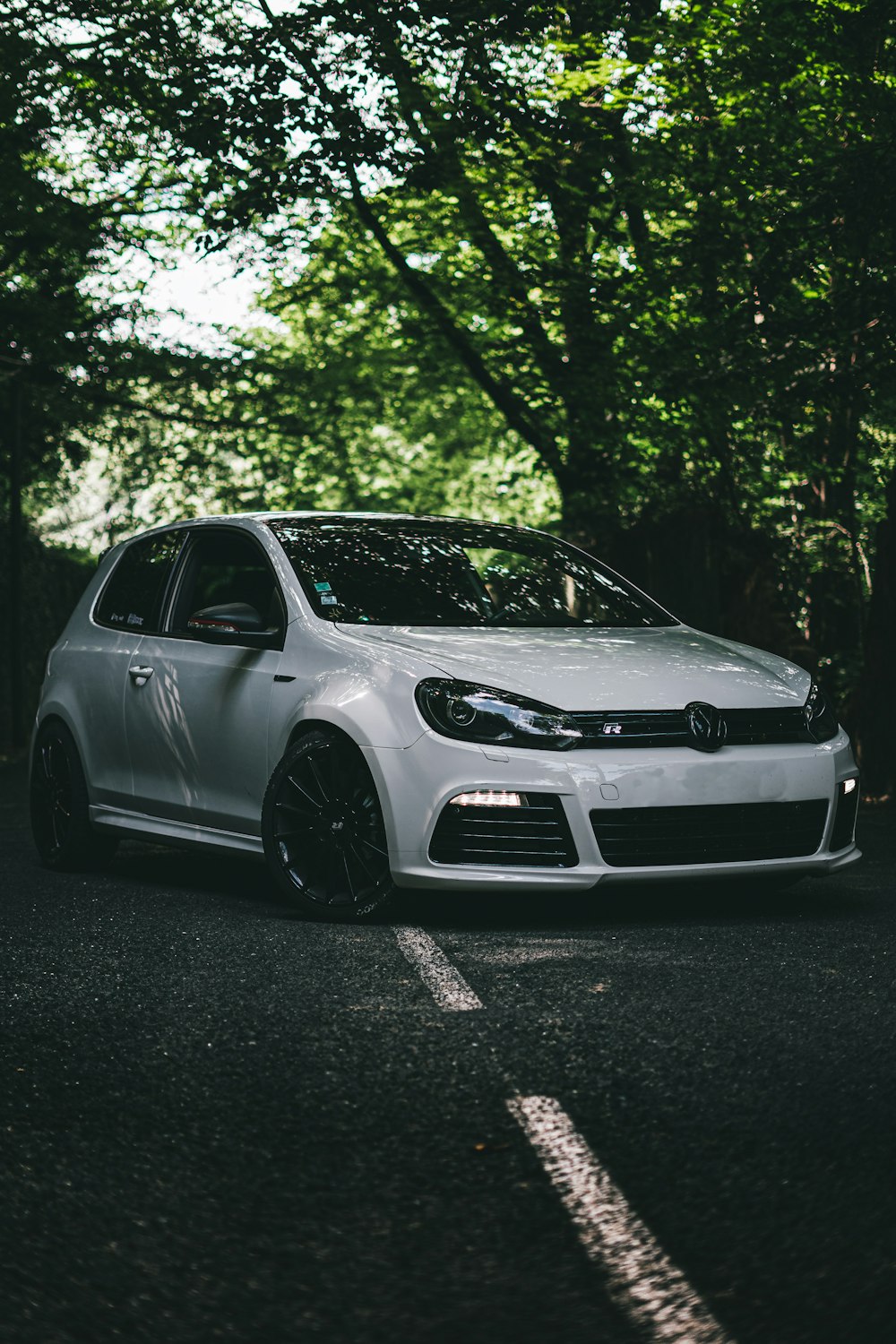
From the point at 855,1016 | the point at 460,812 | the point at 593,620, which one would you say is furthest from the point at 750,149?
the point at 855,1016

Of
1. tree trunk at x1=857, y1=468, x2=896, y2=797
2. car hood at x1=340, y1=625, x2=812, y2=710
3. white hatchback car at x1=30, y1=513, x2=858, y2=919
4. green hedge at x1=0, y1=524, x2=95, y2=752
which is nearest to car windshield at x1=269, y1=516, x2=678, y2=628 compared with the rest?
white hatchback car at x1=30, y1=513, x2=858, y2=919

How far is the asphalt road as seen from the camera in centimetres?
306

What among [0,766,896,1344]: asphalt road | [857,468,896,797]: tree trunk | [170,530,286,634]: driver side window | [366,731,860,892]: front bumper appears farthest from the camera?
[857,468,896,797]: tree trunk

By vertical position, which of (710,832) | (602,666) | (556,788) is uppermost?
(602,666)

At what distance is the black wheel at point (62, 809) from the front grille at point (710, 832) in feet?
10.8

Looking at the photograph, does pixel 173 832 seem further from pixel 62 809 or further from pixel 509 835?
pixel 509 835

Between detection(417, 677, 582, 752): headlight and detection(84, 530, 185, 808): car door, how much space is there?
2.39 meters

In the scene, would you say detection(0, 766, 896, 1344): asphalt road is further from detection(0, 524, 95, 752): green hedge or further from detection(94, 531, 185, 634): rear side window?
detection(0, 524, 95, 752): green hedge

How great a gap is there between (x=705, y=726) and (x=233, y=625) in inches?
82.1

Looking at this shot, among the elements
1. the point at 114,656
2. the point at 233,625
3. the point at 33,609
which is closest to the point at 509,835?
the point at 233,625

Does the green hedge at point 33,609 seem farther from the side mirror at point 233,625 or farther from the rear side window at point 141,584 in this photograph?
the side mirror at point 233,625

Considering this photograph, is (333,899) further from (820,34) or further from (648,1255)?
(820,34)

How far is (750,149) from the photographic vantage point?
46.2 feet

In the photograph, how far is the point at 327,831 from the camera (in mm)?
6895
